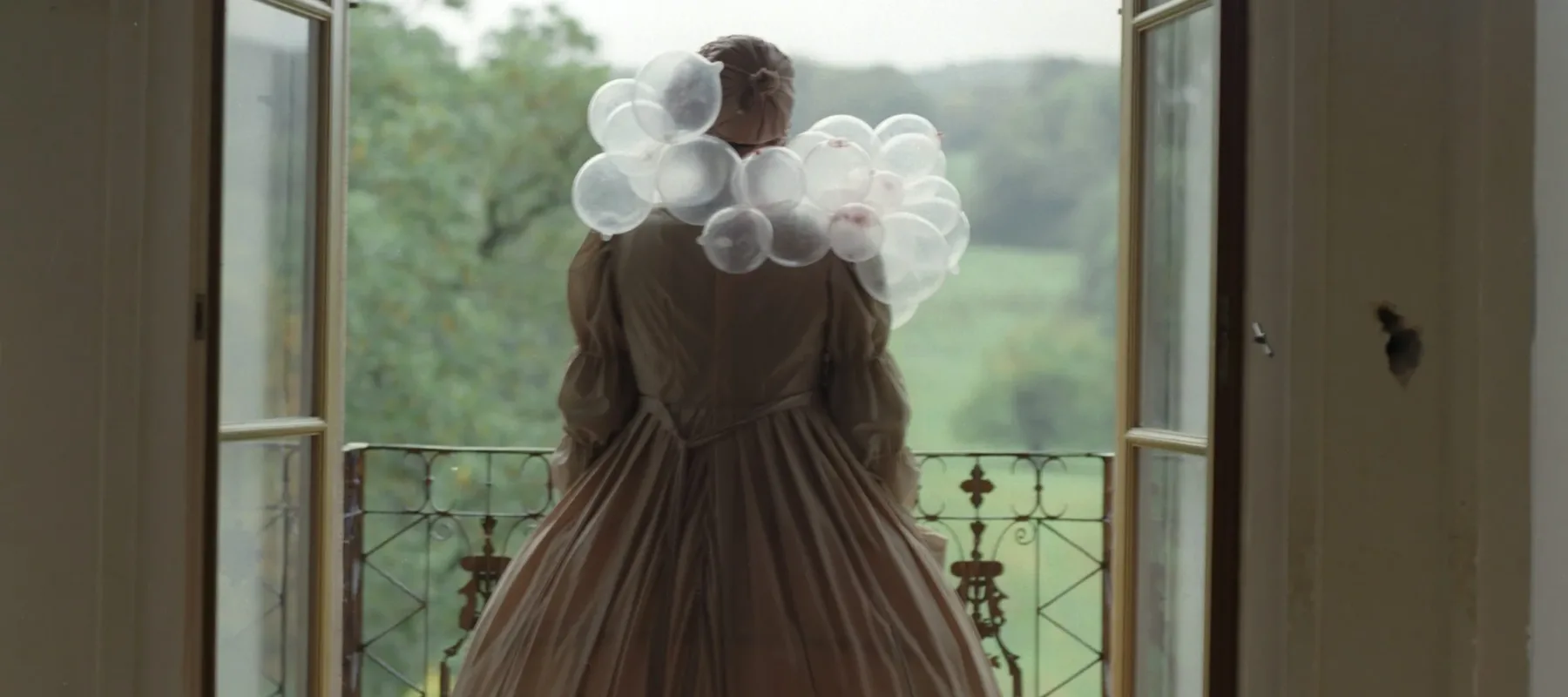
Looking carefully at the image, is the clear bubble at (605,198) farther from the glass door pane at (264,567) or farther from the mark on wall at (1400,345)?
the mark on wall at (1400,345)

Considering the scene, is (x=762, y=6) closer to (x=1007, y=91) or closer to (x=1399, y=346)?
(x=1007, y=91)

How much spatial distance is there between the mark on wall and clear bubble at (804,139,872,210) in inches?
23.4

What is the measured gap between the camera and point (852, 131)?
5.27ft

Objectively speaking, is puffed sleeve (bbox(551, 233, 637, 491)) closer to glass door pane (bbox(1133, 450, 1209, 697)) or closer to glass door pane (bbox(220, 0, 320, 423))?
glass door pane (bbox(220, 0, 320, 423))

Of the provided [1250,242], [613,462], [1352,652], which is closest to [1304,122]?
[1250,242]

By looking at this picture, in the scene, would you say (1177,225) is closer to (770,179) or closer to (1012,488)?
(770,179)

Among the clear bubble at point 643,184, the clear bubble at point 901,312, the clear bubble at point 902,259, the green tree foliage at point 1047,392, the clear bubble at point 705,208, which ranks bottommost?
the green tree foliage at point 1047,392

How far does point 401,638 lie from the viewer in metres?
3.62

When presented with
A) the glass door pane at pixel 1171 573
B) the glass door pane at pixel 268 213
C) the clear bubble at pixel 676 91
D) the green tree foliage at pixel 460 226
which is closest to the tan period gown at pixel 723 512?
the clear bubble at pixel 676 91

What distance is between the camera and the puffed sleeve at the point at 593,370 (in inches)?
62.1

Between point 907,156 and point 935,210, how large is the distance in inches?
2.9

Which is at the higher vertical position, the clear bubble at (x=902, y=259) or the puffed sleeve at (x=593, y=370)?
the clear bubble at (x=902, y=259)

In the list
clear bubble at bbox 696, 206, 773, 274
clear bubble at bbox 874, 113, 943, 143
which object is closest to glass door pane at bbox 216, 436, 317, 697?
clear bubble at bbox 696, 206, 773, 274

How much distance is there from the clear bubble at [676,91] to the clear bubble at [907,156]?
9.2 inches
